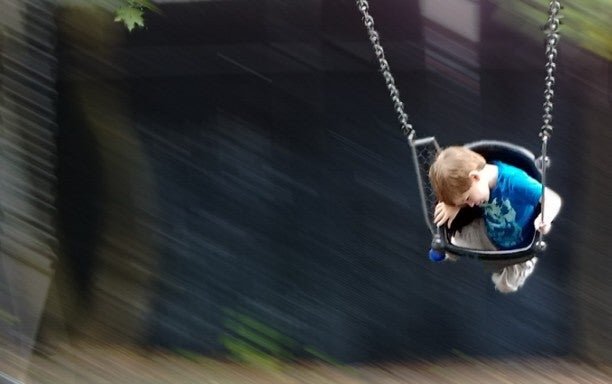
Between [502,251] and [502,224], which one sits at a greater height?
[502,224]

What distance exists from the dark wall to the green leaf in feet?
0.38

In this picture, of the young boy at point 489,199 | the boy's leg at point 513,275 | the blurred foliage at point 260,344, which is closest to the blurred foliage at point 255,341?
the blurred foliage at point 260,344

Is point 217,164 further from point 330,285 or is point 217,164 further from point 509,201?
point 509,201

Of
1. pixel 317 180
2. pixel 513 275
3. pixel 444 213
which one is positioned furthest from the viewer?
pixel 317 180

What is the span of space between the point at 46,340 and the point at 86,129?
3.72 ft

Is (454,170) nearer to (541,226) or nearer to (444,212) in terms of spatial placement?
(444,212)

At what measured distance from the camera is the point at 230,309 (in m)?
4.61

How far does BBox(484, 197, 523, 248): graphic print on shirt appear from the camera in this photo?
10.2 ft

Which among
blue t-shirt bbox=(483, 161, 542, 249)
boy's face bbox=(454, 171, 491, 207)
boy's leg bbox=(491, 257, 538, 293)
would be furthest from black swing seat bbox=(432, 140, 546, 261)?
boy's leg bbox=(491, 257, 538, 293)

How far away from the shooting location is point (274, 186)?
437cm

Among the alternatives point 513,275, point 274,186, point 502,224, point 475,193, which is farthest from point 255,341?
point 475,193

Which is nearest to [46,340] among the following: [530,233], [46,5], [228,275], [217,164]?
[228,275]

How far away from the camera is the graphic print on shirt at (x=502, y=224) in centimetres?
311

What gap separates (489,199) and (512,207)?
0.08 metres
